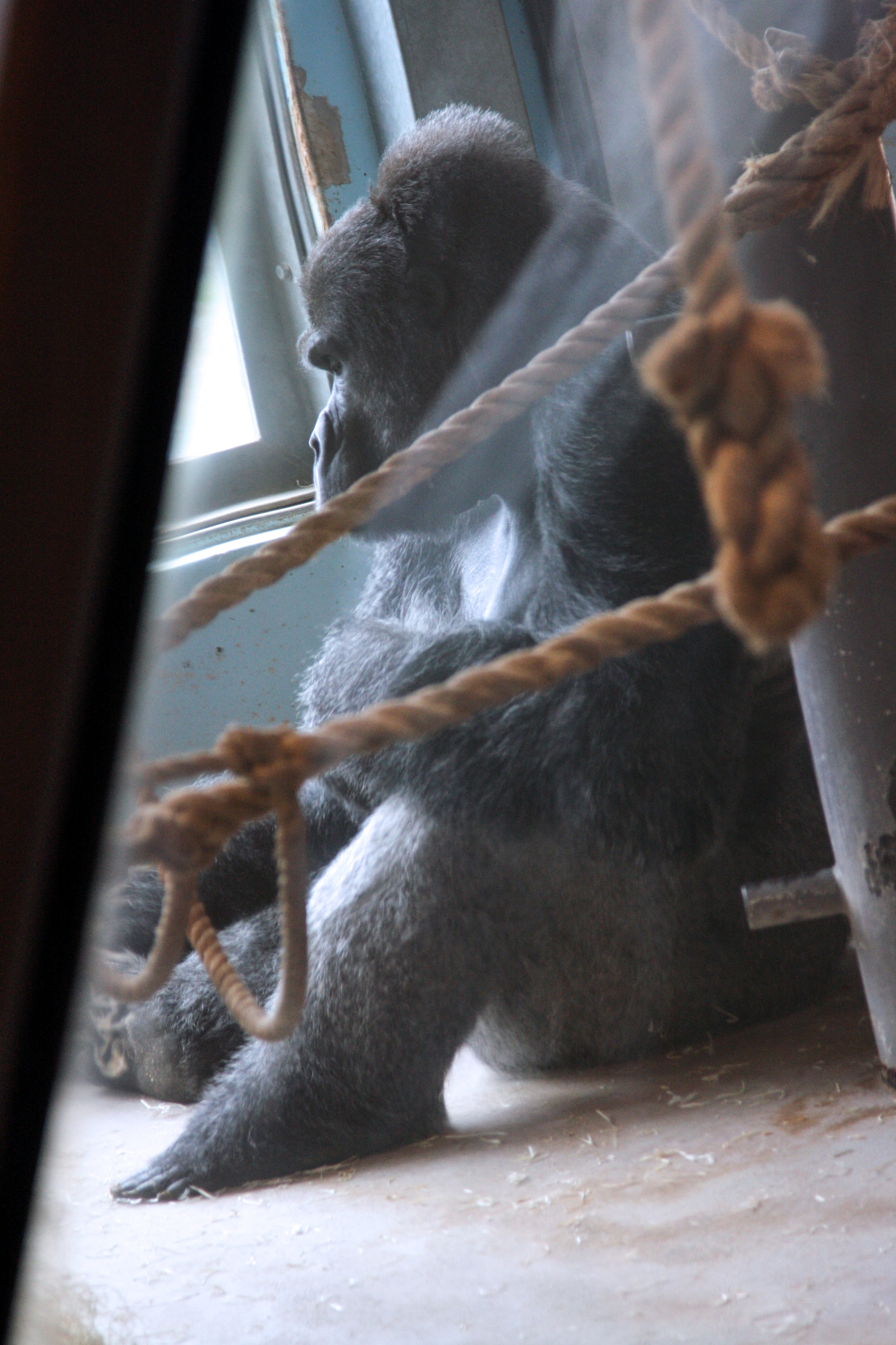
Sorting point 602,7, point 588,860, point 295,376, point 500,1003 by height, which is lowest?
point 500,1003

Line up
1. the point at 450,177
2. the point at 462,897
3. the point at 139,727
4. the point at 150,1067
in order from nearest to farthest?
the point at 139,727
the point at 462,897
the point at 450,177
the point at 150,1067

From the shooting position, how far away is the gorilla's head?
1570 mm

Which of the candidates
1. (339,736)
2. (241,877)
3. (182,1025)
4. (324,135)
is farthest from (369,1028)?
(324,135)

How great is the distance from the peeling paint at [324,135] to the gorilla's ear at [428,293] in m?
0.99

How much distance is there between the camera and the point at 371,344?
164 centimetres

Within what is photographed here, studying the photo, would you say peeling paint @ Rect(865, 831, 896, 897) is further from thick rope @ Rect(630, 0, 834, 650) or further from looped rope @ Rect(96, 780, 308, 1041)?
thick rope @ Rect(630, 0, 834, 650)

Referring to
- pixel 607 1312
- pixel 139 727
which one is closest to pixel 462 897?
pixel 607 1312

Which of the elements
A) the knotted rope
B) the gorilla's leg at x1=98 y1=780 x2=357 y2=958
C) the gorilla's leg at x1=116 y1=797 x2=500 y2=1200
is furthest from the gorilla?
the knotted rope

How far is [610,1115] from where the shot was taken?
125cm

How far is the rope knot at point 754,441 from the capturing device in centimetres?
33

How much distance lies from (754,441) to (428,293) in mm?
1352

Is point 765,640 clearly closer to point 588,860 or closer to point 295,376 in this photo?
point 588,860

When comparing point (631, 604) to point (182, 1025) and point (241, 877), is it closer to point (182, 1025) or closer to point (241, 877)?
point (182, 1025)

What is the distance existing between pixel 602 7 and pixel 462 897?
205cm
